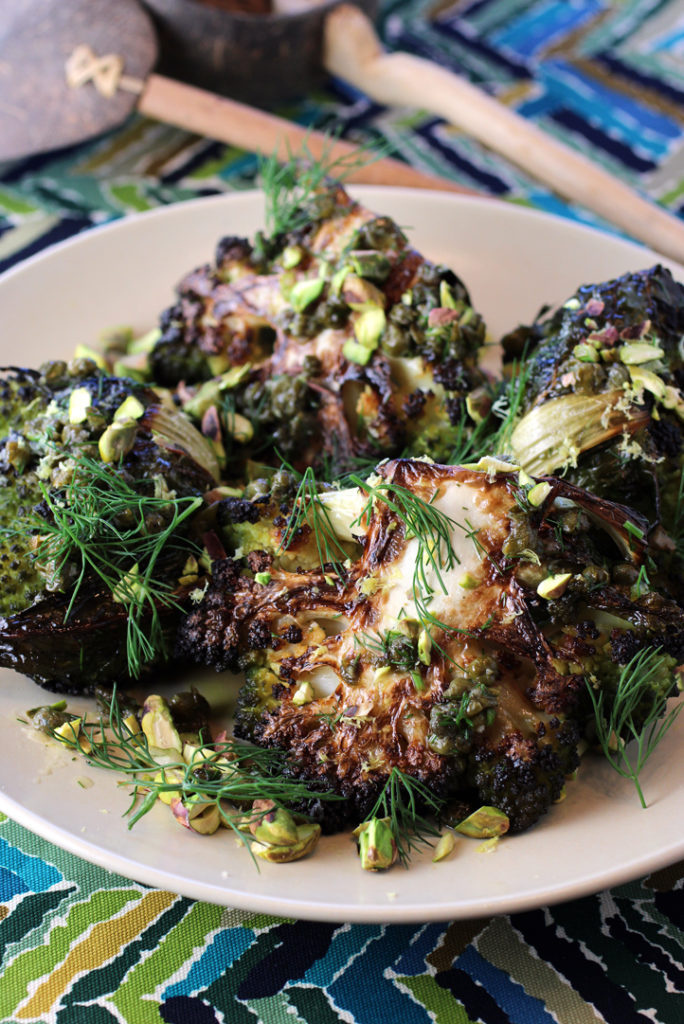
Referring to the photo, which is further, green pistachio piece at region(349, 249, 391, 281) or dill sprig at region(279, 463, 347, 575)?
green pistachio piece at region(349, 249, 391, 281)

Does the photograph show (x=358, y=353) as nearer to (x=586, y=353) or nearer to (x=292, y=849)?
(x=586, y=353)

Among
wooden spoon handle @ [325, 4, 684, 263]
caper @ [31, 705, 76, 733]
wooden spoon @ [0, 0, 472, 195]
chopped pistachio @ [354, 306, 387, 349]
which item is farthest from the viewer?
wooden spoon @ [0, 0, 472, 195]

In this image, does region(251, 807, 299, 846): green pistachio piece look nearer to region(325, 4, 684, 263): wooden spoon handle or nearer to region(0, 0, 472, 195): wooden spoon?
region(325, 4, 684, 263): wooden spoon handle

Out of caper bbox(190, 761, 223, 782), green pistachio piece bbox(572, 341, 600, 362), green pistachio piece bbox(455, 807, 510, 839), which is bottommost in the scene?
caper bbox(190, 761, 223, 782)

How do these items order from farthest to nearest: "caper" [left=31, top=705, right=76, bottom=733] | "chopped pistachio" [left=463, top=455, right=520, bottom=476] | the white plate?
1. "caper" [left=31, top=705, right=76, bottom=733]
2. "chopped pistachio" [left=463, top=455, right=520, bottom=476]
3. the white plate

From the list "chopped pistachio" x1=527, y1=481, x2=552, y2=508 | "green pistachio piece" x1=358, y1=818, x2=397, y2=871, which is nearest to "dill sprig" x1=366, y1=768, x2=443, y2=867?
"green pistachio piece" x1=358, y1=818, x2=397, y2=871

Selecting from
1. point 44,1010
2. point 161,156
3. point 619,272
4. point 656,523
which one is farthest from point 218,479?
point 161,156

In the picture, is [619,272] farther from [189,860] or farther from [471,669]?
[189,860]
